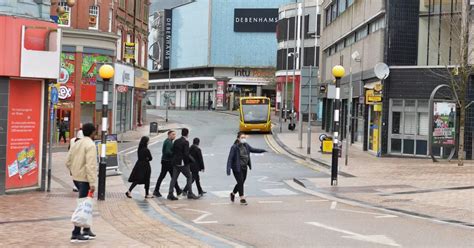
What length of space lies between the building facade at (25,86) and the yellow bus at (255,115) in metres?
34.1

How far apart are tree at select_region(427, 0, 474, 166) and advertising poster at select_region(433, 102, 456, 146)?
0.46 m

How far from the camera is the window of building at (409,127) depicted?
31.0 meters

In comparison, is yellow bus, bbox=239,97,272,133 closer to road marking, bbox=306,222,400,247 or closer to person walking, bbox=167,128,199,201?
person walking, bbox=167,128,199,201

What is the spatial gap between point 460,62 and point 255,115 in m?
24.5

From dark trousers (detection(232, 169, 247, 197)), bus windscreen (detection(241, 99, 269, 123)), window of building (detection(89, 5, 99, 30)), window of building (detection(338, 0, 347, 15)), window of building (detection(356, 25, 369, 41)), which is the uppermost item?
window of building (detection(338, 0, 347, 15))

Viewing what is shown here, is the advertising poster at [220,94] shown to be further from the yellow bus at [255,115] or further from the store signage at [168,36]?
the yellow bus at [255,115]

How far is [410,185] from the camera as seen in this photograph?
1992cm

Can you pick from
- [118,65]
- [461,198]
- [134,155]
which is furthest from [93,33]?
[461,198]

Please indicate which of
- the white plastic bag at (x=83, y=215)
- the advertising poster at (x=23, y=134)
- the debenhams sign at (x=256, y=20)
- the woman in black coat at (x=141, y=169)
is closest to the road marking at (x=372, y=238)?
the white plastic bag at (x=83, y=215)

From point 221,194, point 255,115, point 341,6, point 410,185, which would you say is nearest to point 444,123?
point 410,185

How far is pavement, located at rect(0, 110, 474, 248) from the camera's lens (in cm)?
1054

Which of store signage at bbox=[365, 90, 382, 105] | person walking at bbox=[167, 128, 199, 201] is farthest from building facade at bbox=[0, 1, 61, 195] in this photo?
store signage at bbox=[365, 90, 382, 105]

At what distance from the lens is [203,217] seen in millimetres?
13625

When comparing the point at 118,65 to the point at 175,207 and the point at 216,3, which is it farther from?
the point at 216,3
